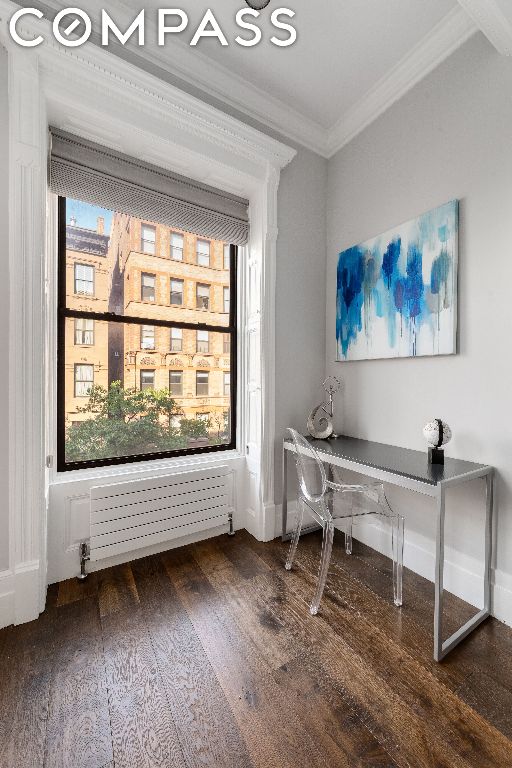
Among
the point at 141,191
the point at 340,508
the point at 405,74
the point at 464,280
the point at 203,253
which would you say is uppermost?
the point at 405,74

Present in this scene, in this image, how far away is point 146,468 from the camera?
7.50 feet

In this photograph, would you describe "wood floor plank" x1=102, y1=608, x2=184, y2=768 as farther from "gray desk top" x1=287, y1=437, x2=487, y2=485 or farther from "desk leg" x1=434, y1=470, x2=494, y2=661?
"gray desk top" x1=287, y1=437, x2=487, y2=485

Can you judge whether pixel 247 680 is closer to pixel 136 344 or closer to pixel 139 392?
pixel 139 392

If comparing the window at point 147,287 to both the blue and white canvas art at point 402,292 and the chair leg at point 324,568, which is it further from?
the chair leg at point 324,568

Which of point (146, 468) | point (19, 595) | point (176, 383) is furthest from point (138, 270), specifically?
point (19, 595)

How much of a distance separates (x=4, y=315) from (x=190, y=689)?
5.93 ft

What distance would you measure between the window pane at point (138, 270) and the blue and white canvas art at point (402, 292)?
956 mm

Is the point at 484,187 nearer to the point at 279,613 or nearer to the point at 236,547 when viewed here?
the point at 279,613

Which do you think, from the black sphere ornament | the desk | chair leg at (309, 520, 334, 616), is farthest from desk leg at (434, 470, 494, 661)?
the black sphere ornament

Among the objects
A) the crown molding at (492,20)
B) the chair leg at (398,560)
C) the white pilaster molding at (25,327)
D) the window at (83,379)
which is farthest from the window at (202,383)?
the crown molding at (492,20)

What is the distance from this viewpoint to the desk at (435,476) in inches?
57.4

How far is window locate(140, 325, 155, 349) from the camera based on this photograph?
236 centimetres

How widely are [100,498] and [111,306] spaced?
121 centimetres

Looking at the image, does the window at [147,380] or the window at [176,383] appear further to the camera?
the window at [176,383]
